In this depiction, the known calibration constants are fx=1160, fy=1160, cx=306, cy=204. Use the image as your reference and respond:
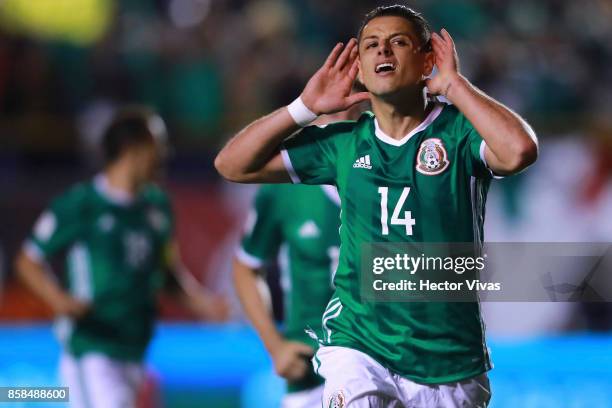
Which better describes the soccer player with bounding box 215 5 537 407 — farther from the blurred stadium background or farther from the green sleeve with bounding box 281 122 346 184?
the blurred stadium background

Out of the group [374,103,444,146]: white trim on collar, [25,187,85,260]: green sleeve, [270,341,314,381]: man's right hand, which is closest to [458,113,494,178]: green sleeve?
[374,103,444,146]: white trim on collar

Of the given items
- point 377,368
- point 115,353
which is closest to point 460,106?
point 377,368

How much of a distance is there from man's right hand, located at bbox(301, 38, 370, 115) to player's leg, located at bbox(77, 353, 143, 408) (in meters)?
2.85

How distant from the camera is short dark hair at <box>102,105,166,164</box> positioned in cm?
686

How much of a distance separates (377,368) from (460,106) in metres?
0.96

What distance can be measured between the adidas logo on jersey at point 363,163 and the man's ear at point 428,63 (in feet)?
1.20

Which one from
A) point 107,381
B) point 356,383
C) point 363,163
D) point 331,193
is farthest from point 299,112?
point 107,381

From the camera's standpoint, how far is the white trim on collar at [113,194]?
22.6ft

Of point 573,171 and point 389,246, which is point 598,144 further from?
point 389,246

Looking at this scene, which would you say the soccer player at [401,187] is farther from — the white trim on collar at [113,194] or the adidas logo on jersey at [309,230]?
the white trim on collar at [113,194]

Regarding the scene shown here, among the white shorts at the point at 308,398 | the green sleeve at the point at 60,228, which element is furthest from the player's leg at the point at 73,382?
the white shorts at the point at 308,398

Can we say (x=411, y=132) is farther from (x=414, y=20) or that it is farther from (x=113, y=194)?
(x=113, y=194)

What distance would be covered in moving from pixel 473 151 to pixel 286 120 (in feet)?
2.22

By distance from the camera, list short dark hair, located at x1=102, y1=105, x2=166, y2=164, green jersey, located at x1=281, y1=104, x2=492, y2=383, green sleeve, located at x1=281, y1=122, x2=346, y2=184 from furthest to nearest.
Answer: short dark hair, located at x1=102, y1=105, x2=166, y2=164
green sleeve, located at x1=281, y1=122, x2=346, y2=184
green jersey, located at x1=281, y1=104, x2=492, y2=383
